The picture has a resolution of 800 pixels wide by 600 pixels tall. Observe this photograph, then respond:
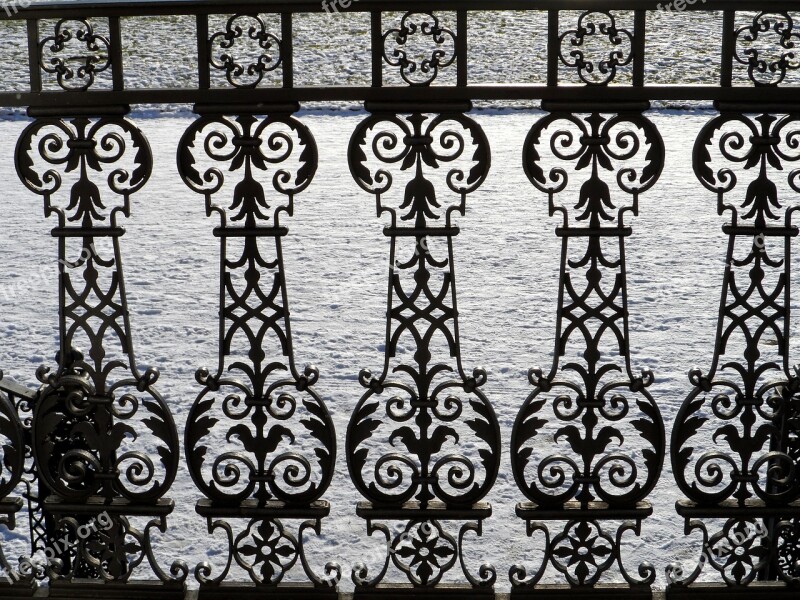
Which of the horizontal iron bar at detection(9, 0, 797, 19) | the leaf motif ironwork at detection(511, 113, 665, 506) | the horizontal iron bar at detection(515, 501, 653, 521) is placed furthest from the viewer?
the horizontal iron bar at detection(515, 501, 653, 521)

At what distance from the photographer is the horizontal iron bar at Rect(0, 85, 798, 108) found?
164 cm

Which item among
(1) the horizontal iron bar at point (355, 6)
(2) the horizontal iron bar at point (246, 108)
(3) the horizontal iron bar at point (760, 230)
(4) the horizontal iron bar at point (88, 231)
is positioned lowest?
(3) the horizontal iron bar at point (760, 230)

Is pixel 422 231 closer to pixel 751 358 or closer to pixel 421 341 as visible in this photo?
pixel 421 341

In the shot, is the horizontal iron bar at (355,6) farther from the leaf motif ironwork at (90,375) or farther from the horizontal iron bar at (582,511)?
the horizontal iron bar at (582,511)

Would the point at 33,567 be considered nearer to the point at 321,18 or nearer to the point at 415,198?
the point at 415,198

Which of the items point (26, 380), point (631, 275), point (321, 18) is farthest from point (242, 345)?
point (321, 18)

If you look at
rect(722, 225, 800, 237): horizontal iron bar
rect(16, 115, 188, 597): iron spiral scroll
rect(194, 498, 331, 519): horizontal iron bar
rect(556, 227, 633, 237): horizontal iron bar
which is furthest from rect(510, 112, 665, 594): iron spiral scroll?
rect(16, 115, 188, 597): iron spiral scroll

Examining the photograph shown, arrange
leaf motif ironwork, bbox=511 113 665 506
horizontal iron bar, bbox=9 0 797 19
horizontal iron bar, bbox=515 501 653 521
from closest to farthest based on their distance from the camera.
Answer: horizontal iron bar, bbox=9 0 797 19
leaf motif ironwork, bbox=511 113 665 506
horizontal iron bar, bbox=515 501 653 521

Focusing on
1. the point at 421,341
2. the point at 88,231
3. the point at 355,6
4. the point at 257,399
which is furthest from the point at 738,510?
the point at 88,231

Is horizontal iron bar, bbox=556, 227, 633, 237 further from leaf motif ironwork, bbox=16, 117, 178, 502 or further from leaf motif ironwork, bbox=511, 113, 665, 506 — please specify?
leaf motif ironwork, bbox=16, 117, 178, 502

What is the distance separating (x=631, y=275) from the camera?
8.34m

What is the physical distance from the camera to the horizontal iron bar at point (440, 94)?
1636mm

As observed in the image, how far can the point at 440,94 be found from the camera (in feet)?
5.41

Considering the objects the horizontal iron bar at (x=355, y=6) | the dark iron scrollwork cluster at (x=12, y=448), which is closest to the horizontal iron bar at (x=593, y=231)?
the horizontal iron bar at (x=355, y=6)
